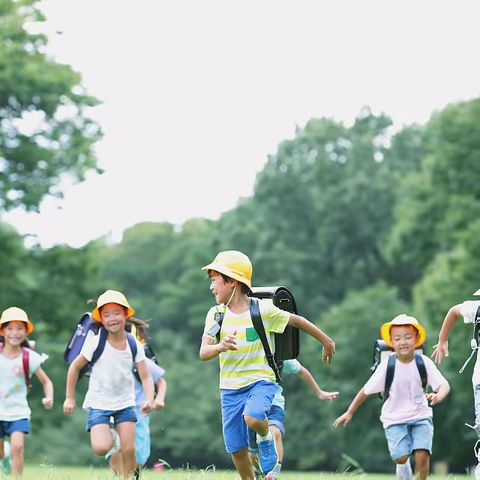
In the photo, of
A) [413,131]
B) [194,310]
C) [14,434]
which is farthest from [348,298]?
[14,434]

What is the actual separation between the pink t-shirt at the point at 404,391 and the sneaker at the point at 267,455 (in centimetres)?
237

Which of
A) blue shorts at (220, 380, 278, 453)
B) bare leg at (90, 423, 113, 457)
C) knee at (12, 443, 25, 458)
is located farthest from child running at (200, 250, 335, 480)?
knee at (12, 443, 25, 458)

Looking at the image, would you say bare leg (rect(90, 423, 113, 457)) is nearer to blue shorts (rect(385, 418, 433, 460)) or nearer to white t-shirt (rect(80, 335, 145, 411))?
white t-shirt (rect(80, 335, 145, 411))

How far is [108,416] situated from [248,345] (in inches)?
97.3

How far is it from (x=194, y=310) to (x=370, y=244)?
1047 cm

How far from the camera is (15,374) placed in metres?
12.2

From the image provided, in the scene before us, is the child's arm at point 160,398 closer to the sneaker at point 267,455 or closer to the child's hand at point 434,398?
the sneaker at point 267,455

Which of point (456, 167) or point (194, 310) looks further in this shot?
point (194, 310)

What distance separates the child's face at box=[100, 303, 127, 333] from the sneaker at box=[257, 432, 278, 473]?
2359 millimetres

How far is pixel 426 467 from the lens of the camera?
10531 millimetres

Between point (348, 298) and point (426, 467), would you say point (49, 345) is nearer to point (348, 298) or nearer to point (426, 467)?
point (348, 298)

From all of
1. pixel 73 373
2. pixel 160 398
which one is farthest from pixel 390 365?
pixel 73 373

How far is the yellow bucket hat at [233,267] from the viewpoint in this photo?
8664mm

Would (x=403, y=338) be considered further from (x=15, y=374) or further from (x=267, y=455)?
(x=15, y=374)
